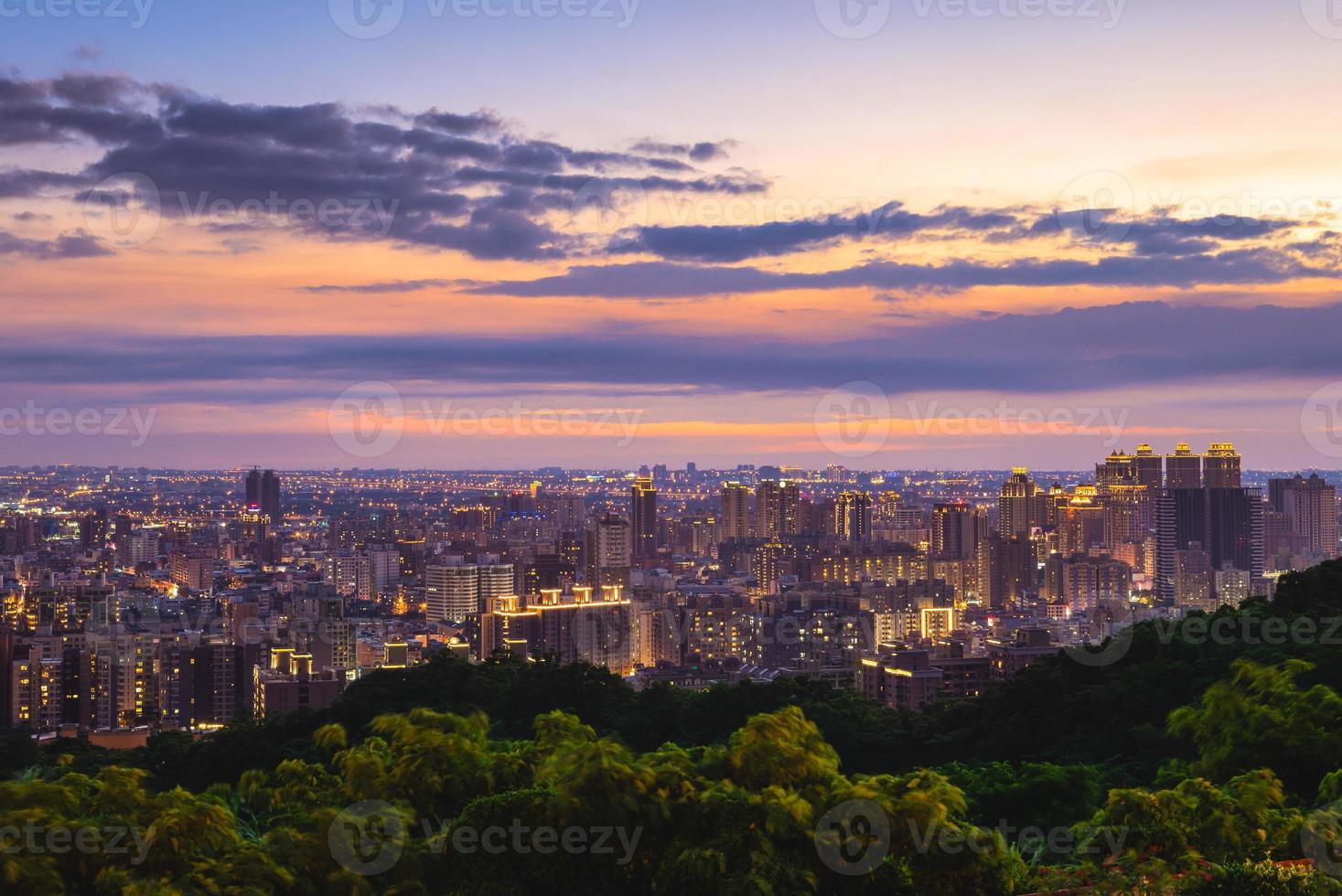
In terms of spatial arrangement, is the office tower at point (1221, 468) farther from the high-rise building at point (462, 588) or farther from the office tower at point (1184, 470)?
the high-rise building at point (462, 588)

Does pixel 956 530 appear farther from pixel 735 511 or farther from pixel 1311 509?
pixel 1311 509

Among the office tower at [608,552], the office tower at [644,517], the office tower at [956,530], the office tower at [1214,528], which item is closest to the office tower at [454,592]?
the office tower at [608,552]

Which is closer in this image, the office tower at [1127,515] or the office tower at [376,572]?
the office tower at [376,572]

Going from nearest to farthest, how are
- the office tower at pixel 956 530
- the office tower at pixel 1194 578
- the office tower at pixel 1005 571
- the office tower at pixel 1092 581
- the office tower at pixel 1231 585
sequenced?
the office tower at pixel 1231 585 < the office tower at pixel 1194 578 < the office tower at pixel 1092 581 < the office tower at pixel 1005 571 < the office tower at pixel 956 530

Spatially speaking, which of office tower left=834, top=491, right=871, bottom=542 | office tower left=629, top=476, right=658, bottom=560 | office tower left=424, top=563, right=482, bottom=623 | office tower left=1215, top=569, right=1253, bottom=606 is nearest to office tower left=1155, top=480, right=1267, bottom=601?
office tower left=1215, top=569, right=1253, bottom=606

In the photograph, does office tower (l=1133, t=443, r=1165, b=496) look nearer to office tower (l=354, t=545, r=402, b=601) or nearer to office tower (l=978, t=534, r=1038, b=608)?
office tower (l=978, t=534, r=1038, b=608)

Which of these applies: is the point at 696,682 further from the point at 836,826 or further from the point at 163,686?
the point at 836,826

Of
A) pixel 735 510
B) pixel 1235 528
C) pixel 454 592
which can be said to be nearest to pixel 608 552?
pixel 454 592

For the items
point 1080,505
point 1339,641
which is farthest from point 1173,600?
point 1339,641
